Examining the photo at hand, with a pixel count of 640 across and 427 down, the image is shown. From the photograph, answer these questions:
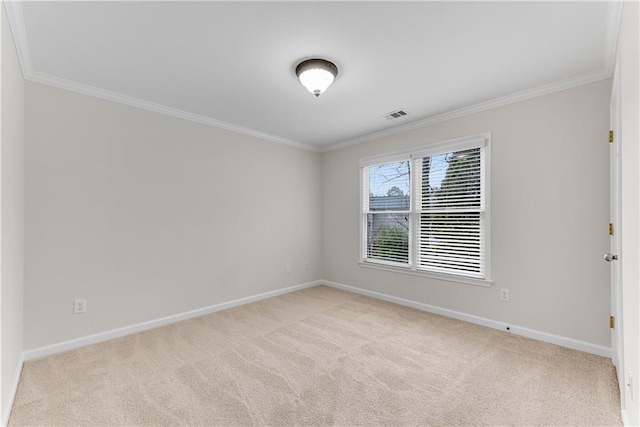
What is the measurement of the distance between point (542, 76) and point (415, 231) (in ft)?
6.86

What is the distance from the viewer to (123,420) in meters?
1.72

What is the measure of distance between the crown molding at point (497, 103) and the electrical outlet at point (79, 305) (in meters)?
3.94

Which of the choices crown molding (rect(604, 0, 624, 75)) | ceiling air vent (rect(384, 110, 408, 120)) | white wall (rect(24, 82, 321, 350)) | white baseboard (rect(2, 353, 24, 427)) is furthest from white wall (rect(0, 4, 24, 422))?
crown molding (rect(604, 0, 624, 75))

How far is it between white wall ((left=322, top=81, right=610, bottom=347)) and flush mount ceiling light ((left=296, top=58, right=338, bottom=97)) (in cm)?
185

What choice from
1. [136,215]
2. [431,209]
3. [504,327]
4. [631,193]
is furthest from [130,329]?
[631,193]

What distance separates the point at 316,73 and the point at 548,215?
258 centimetres

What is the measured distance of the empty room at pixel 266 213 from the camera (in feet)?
5.90

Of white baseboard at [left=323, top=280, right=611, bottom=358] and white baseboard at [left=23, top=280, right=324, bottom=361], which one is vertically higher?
white baseboard at [left=323, top=280, right=611, bottom=358]

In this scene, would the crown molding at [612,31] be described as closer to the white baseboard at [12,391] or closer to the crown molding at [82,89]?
the crown molding at [82,89]

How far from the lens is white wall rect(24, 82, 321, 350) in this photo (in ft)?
8.34

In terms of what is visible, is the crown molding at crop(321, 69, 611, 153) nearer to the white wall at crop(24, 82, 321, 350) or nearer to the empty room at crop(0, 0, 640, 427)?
the empty room at crop(0, 0, 640, 427)

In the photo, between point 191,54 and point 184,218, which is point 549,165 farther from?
point 184,218

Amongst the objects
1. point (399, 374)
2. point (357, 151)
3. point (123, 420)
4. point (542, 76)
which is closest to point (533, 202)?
point (542, 76)

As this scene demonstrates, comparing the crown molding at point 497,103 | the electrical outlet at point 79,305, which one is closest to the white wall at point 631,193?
the crown molding at point 497,103
